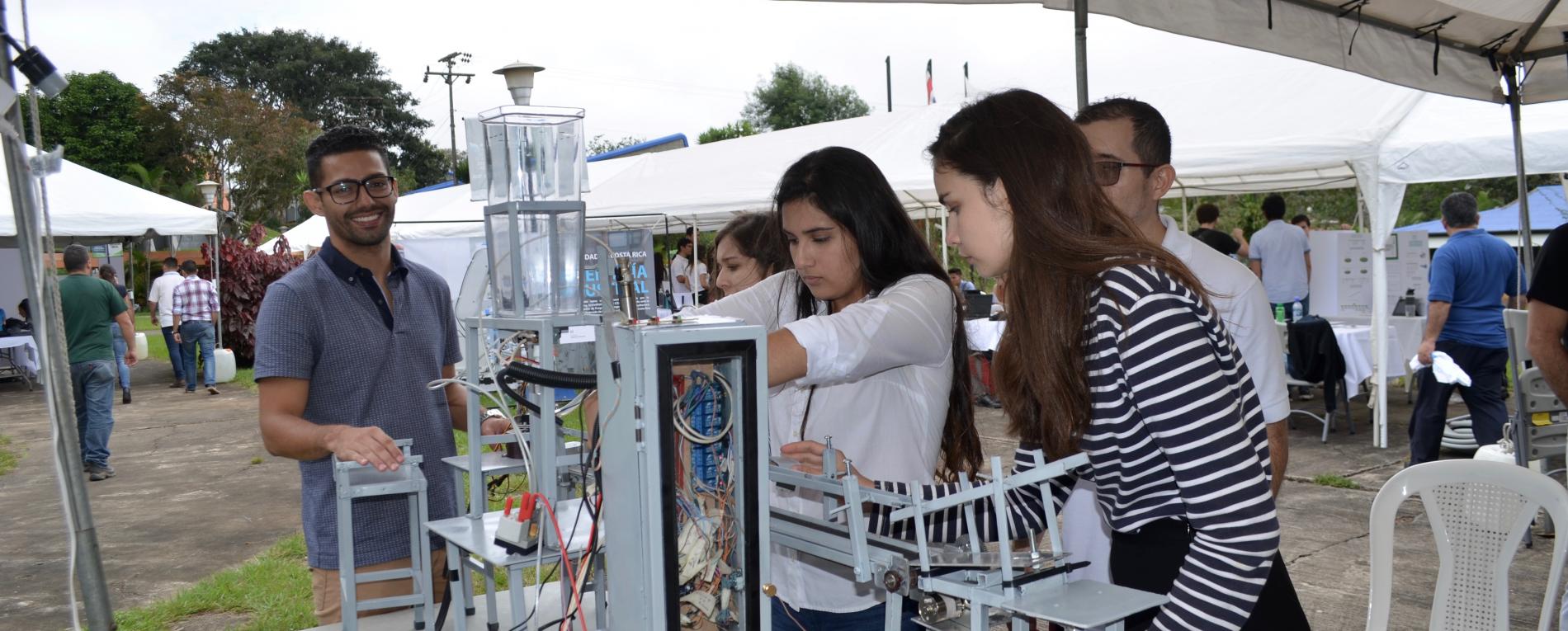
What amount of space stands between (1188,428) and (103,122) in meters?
45.2

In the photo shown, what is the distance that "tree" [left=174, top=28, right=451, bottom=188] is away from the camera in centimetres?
5244

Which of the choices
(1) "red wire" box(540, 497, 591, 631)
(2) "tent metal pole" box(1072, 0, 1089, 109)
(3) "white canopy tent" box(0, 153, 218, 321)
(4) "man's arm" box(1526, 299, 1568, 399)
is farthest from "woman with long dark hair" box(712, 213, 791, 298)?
(3) "white canopy tent" box(0, 153, 218, 321)

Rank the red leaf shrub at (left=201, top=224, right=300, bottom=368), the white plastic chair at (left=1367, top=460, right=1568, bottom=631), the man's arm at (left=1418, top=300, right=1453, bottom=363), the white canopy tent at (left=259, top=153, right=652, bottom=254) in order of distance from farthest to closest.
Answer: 1. the red leaf shrub at (left=201, top=224, right=300, bottom=368)
2. the white canopy tent at (left=259, top=153, right=652, bottom=254)
3. the man's arm at (left=1418, top=300, right=1453, bottom=363)
4. the white plastic chair at (left=1367, top=460, right=1568, bottom=631)

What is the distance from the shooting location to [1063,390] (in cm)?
135

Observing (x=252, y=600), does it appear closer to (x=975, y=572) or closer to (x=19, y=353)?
(x=975, y=572)

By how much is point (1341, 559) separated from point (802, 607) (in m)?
4.17

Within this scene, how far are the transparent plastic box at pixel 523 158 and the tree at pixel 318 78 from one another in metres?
52.7

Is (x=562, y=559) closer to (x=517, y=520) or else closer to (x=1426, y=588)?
(x=517, y=520)

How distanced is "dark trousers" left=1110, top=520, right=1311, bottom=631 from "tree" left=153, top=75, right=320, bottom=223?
39.3 meters

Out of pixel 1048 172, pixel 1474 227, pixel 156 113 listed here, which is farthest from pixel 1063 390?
pixel 156 113

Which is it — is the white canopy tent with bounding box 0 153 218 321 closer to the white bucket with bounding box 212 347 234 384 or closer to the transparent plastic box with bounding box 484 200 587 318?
the white bucket with bounding box 212 347 234 384

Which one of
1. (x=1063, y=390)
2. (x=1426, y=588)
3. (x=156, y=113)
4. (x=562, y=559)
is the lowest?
(x=1426, y=588)

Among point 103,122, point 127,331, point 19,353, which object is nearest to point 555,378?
point 127,331

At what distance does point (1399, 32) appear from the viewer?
3.84 metres
